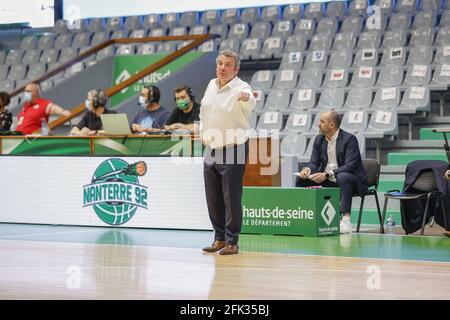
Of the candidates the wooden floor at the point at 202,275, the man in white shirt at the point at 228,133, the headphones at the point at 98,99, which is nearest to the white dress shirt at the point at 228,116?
the man in white shirt at the point at 228,133

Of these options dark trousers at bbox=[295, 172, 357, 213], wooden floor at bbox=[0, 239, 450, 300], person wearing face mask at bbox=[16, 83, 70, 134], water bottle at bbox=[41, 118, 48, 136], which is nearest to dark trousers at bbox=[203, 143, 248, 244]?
wooden floor at bbox=[0, 239, 450, 300]

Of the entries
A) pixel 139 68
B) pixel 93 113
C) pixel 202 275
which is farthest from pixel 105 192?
pixel 139 68

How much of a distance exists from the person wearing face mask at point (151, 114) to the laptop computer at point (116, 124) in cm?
35

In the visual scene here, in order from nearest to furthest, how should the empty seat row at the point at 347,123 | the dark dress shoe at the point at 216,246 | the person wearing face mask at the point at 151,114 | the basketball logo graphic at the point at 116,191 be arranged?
the dark dress shoe at the point at 216,246, the basketball logo graphic at the point at 116,191, the person wearing face mask at the point at 151,114, the empty seat row at the point at 347,123

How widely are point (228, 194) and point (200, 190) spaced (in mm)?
2432

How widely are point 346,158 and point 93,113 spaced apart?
3.37 metres

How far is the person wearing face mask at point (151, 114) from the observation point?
36.1ft

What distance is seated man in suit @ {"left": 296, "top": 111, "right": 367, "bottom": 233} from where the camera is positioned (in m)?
9.83

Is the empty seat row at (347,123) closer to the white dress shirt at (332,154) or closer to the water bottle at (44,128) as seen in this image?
the white dress shirt at (332,154)

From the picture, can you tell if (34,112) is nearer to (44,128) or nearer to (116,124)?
(44,128)

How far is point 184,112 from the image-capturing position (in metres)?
10.7

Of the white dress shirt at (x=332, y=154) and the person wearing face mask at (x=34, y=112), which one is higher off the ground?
the person wearing face mask at (x=34, y=112)
